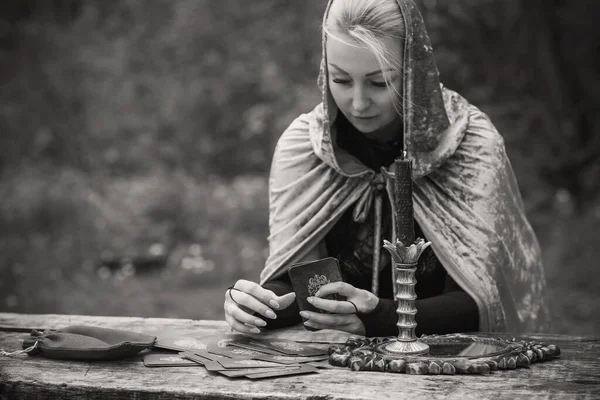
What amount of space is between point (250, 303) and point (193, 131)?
938cm

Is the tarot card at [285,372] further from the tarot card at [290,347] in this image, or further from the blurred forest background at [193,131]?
the blurred forest background at [193,131]

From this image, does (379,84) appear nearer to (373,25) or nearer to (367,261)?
(373,25)

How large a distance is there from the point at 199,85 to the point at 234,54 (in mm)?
944

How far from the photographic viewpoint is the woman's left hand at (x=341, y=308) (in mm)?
2475

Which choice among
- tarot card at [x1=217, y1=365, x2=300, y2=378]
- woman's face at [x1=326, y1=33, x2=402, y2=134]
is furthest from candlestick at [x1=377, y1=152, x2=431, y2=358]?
woman's face at [x1=326, y1=33, x2=402, y2=134]

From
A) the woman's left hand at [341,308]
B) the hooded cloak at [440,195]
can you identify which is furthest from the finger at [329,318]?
the hooded cloak at [440,195]

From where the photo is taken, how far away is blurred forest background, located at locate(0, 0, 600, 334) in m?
6.91

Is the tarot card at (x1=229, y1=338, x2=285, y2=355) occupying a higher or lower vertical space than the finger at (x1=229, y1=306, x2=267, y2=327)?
lower

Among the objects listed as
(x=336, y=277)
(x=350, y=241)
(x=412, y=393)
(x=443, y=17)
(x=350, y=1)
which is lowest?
(x=412, y=393)

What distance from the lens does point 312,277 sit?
2480 mm

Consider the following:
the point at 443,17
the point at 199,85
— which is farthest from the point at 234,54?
the point at 443,17

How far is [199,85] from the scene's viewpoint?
11.6m

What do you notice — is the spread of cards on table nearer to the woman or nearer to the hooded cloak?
the woman

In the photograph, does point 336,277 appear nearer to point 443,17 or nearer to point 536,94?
point 443,17
